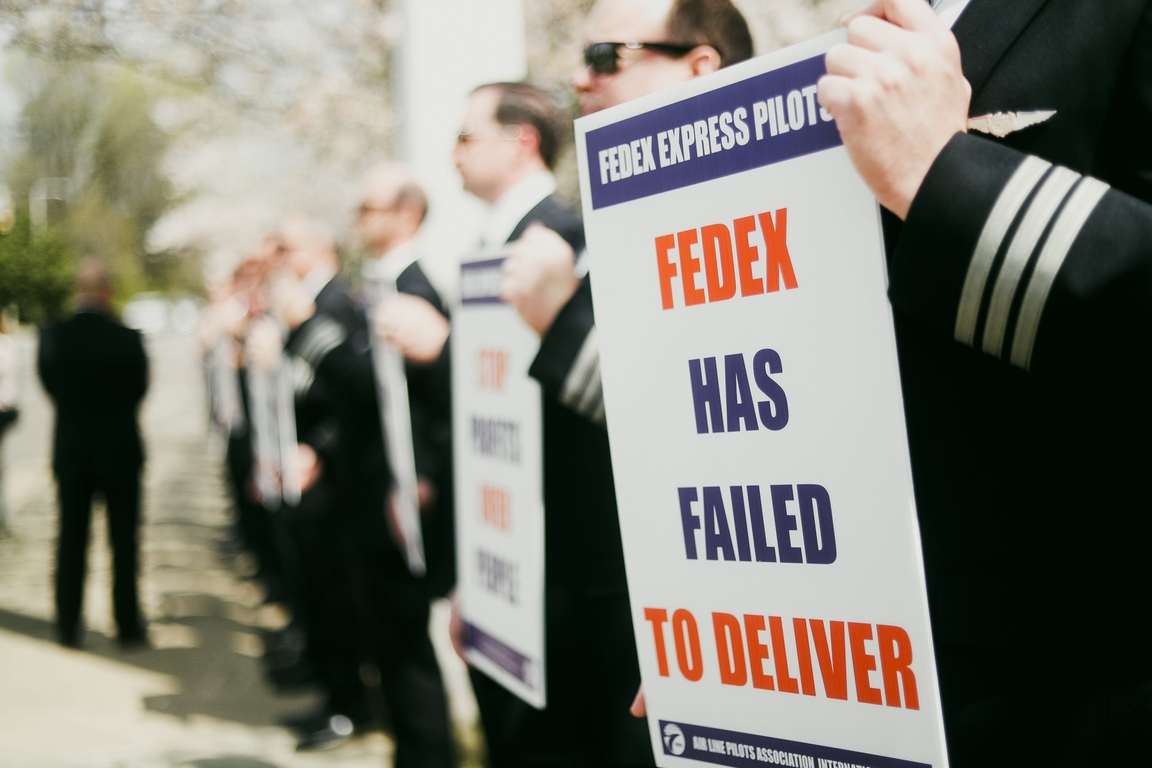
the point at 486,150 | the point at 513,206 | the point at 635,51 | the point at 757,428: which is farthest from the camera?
the point at 486,150

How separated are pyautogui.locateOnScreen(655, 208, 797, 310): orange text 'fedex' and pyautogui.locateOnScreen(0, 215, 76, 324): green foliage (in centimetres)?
167

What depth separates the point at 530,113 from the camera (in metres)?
3.09

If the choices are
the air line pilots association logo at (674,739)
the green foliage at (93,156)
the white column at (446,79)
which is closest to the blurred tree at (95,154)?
the green foliage at (93,156)

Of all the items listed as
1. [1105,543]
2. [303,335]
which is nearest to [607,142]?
[1105,543]

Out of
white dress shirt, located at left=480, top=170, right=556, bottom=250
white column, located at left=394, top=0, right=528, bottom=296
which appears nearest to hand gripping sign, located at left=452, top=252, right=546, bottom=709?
white dress shirt, located at left=480, top=170, right=556, bottom=250

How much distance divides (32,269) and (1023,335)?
2.27 metres

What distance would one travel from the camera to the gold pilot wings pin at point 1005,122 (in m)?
1.13

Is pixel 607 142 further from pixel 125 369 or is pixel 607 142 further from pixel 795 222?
pixel 125 369

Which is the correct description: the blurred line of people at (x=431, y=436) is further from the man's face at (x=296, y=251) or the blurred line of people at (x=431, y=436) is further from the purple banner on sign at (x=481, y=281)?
the purple banner on sign at (x=481, y=281)

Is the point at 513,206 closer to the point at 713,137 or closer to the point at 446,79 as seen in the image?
the point at 713,137

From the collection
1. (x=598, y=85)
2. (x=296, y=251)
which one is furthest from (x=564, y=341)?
(x=296, y=251)

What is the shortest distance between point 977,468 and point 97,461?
6.76m

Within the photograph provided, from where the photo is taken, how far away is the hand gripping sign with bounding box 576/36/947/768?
45.6 inches

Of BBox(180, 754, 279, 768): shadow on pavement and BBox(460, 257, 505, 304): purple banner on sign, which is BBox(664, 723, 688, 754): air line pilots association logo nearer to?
BBox(460, 257, 505, 304): purple banner on sign
